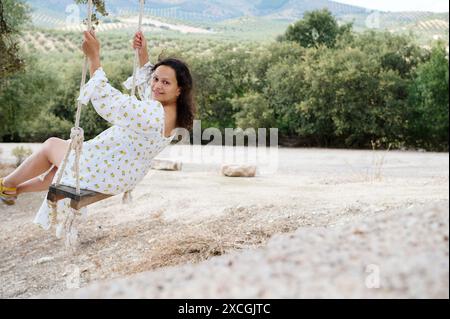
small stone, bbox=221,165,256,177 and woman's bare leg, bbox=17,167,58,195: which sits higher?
woman's bare leg, bbox=17,167,58,195

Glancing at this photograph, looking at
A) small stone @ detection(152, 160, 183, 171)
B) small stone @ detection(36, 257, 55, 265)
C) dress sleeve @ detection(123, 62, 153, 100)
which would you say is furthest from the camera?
small stone @ detection(152, 160, 183, 171)

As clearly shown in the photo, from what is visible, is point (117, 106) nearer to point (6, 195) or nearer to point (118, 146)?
point (118, 146)

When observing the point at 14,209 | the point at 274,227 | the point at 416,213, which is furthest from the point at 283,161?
the point at 416,213

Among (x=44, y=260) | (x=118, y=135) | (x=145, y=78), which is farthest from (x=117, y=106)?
(x=44, y=260)

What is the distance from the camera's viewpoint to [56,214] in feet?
11.7

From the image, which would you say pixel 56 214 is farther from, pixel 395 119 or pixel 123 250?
pixel 395 119

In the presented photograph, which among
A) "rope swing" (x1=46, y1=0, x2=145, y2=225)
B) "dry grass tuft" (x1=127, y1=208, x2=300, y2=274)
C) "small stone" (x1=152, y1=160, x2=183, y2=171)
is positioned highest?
"rope swing" (x1=46, y1=0, x2=145, y2=225)

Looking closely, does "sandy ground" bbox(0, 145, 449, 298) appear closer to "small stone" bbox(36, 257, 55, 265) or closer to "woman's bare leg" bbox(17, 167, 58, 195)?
"small stone" bbox(36, 257, 55, 265)

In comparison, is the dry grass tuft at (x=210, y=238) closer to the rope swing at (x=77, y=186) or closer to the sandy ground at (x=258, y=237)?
the sandy ground at (x=258, y=237)

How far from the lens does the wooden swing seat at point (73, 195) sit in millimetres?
3271

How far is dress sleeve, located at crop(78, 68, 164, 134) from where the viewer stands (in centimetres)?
326

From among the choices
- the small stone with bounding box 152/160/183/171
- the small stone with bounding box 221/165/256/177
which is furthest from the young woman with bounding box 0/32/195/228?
the small stone with bounding box 152/160/183/171

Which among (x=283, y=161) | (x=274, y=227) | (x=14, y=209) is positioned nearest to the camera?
(x=274, y=227)

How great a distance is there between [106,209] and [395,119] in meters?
9.78
